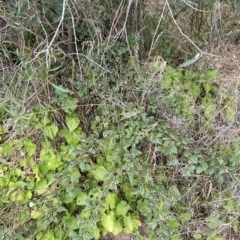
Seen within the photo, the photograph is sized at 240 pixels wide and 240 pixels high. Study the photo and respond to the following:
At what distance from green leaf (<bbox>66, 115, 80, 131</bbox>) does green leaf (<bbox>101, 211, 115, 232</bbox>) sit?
0.44 m

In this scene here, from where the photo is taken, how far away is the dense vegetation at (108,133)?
4.49 ft

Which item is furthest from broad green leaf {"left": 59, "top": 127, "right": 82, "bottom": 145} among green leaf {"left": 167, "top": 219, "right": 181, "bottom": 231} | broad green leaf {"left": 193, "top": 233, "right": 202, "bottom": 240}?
broad green leaf {"left": 193, "top": 233, "right": 202, "bottom": 240}

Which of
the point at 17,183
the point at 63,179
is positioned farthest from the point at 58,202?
the point at 17,183

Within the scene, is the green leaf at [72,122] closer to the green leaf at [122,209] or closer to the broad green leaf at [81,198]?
the broad green leaf at [81,198]

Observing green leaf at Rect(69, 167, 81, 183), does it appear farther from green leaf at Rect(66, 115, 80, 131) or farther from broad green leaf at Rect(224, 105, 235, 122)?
broad green leaf at Rect(224, 105, 235, 122)

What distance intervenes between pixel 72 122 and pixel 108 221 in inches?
19.3

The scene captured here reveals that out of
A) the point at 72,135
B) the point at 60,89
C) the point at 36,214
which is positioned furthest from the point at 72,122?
the point at 36,214

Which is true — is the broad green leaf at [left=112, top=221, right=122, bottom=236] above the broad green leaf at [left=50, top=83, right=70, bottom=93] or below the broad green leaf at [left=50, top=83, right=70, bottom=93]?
below

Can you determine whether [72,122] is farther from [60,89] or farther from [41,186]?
[41,186]

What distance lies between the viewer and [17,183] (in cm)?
147

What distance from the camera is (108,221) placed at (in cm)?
136

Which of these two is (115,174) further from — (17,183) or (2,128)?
(2,128)

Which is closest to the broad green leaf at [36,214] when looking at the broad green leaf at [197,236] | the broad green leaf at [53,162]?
the broad green leaf at [53,162]

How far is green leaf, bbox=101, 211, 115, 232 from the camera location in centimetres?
136
